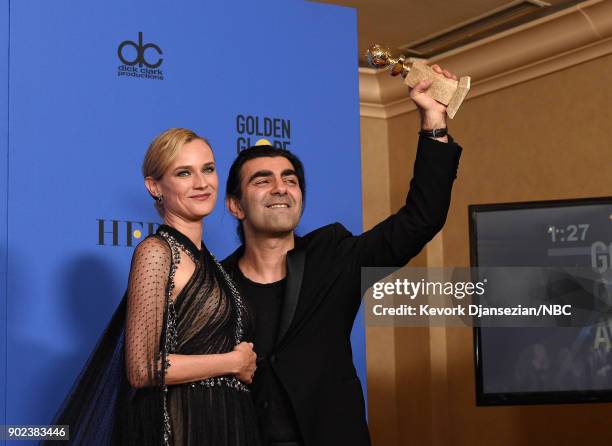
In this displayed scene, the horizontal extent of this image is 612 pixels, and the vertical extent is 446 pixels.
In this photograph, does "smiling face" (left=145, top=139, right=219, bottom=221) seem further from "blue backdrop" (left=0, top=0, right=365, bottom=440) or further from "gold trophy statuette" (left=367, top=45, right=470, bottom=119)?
"blue backdrop" (left=0, top=0, right=365, bottom=440)

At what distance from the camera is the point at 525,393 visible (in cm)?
444

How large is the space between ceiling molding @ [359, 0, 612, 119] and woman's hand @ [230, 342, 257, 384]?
11.6 feet

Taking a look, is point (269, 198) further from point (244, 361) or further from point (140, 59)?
point (140, 59)

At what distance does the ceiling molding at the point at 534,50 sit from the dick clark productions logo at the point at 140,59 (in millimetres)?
2815

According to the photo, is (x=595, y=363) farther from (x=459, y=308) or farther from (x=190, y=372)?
(x=190, y=372)

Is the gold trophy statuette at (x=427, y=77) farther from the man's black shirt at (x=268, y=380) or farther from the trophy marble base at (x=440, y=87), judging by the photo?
the man's black shirt at (x=268, y=380)

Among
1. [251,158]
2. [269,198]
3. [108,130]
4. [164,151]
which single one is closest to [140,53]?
[108,130]

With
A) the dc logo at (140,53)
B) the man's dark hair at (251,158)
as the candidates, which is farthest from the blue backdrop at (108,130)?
the man's dark hair at (251,158)

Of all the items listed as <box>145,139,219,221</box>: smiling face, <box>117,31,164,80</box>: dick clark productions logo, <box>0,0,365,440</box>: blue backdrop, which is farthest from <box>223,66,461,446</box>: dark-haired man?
<box>117,31,164,80</box>: dick clark productions logo

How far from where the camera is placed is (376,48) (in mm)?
2314

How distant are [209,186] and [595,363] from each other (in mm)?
2828

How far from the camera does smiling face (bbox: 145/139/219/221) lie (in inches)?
87.0

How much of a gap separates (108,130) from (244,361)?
1168 millimetres

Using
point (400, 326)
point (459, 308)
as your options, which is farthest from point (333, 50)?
point (400, 326)
